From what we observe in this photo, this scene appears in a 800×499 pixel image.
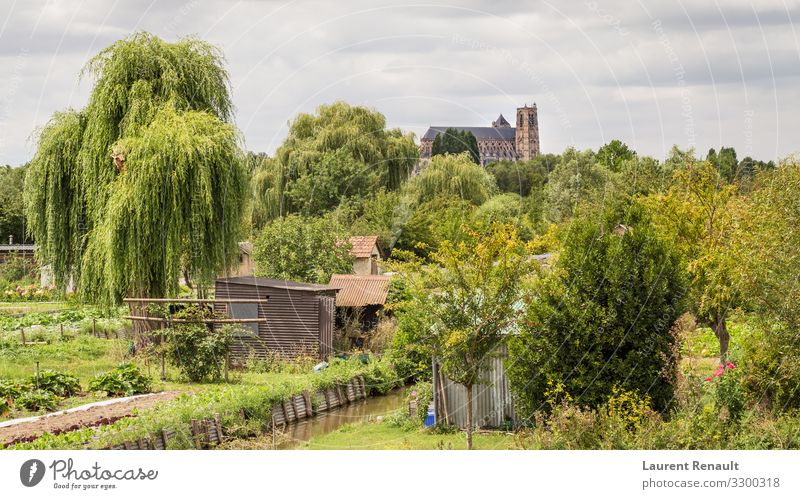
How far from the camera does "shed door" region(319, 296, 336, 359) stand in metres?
26.6

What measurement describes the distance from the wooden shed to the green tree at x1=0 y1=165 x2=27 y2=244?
32774 mm

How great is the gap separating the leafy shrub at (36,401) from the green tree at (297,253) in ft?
51.3

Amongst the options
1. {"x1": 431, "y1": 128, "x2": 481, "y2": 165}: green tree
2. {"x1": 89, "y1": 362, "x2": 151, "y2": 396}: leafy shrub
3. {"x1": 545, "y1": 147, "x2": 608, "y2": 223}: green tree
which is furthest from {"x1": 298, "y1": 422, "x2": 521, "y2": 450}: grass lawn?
{"x1": 431, "y1": 128, "x2": 481, "y2": 165}: green tree

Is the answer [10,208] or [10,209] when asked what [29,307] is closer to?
[10,209]

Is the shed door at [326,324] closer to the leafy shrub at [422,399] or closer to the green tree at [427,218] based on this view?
the leafy shrub at [422,399]

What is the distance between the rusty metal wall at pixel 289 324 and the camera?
86.3ft

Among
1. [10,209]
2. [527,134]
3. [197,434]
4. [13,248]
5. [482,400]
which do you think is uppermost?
[527,134]

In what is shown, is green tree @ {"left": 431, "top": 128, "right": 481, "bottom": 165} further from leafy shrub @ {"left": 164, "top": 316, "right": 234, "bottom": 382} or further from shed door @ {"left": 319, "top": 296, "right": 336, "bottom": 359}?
leafy shrub @ {"left": 164, "top": 316, "right": 234, "bottom": 382}

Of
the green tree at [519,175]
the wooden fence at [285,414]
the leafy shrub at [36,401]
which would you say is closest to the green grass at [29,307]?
the wooden fence at [285,414]

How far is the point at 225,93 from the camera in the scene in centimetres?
2692

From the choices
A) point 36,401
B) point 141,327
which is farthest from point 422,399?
point 141,327

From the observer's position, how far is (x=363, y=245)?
40.2 metres

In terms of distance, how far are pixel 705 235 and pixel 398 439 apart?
8914 mm
